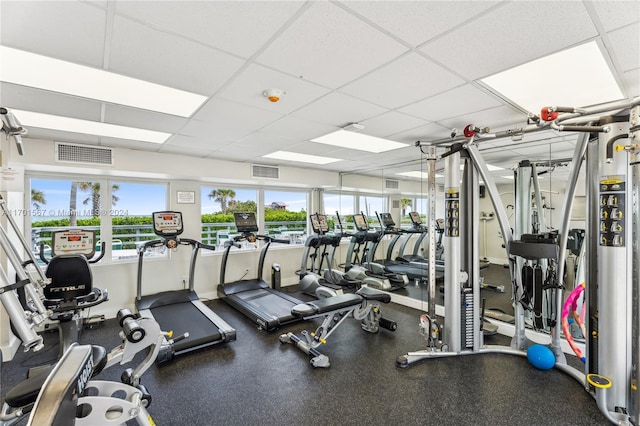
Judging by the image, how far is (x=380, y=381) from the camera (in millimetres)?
2580

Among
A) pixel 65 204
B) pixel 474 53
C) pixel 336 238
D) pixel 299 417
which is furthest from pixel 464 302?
pixel 65 204

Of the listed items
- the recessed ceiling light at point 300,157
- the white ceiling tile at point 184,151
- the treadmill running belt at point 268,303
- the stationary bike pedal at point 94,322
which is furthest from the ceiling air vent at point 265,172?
the stationary bike pedal at point 94,322

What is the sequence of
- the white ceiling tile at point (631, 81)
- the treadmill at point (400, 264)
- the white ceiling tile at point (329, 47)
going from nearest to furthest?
the white ceiling tile at point (329, 47)
the white ceiling tile at point (631, 81)
the treadmill at point (400, 264)

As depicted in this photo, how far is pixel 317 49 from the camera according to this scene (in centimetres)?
167

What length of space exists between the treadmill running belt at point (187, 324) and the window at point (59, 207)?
170 centimetres

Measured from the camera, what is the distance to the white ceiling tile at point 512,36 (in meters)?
1.36

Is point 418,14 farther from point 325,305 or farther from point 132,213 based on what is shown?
point 132,213

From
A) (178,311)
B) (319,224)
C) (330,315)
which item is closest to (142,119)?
(178,311)

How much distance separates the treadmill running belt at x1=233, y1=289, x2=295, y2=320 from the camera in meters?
3.98

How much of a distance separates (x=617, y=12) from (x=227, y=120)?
2834mm

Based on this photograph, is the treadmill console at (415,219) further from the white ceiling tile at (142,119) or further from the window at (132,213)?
the window at (132,213)

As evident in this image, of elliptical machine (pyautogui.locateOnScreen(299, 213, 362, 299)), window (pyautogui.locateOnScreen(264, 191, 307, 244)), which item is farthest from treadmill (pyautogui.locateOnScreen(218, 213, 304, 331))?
window (pyautogui.locateOnScreen(264, 191, 307, 244))

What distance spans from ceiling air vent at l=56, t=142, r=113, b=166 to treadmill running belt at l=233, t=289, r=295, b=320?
271 cm

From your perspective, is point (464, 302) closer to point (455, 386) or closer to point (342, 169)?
point (455, 386)
